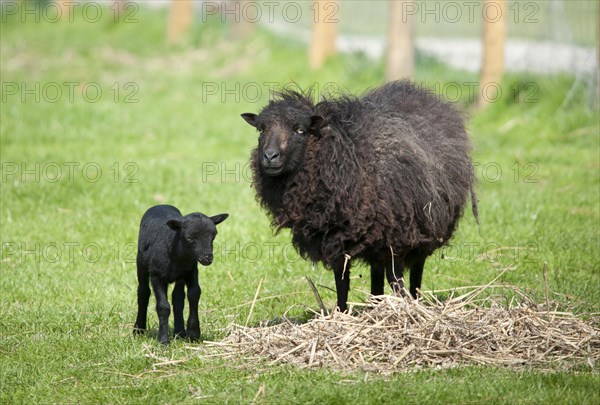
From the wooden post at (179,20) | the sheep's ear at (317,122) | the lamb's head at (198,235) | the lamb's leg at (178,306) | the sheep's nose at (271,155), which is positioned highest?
the wooden post at (179,20)

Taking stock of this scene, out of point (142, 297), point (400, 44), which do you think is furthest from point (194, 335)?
point (400, 44)

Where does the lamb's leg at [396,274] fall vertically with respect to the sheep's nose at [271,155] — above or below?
below

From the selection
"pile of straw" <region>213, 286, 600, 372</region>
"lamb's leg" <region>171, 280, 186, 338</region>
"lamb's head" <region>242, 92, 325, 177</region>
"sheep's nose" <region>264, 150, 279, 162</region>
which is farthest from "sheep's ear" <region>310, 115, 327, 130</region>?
"lamb's leg" <region>171, 280, 186, 338</region>

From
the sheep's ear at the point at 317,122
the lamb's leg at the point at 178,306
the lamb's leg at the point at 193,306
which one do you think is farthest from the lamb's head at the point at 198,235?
the sheep's ear at the point at 317,122

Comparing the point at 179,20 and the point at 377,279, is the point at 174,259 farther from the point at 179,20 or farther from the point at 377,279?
the point at 179,20

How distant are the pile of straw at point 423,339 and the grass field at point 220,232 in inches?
8.2

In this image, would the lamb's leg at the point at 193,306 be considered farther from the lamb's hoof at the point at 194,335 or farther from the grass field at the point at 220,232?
the grass field at the point at 220,232

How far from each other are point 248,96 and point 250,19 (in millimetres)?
6672

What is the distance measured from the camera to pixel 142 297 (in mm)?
7535

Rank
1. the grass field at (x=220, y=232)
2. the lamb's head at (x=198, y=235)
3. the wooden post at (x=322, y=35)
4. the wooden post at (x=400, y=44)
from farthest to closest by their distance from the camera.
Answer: the wooden post at (x=322, y=35) < the wooden post at (x=400, y=44) < the lamb's head at (x=198, y=235) < the grass field at (x=220, y=232)

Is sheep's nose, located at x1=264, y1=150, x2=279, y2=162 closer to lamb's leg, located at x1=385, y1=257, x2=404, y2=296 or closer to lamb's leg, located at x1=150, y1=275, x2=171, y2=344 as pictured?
lamb's leg, located at x1=150, y1=275, x2=171, y2=344

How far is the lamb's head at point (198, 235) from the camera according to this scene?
6.79m

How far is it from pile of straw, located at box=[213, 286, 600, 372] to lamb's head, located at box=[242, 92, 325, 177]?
4.04ft

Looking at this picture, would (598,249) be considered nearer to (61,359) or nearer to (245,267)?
(245,267)
